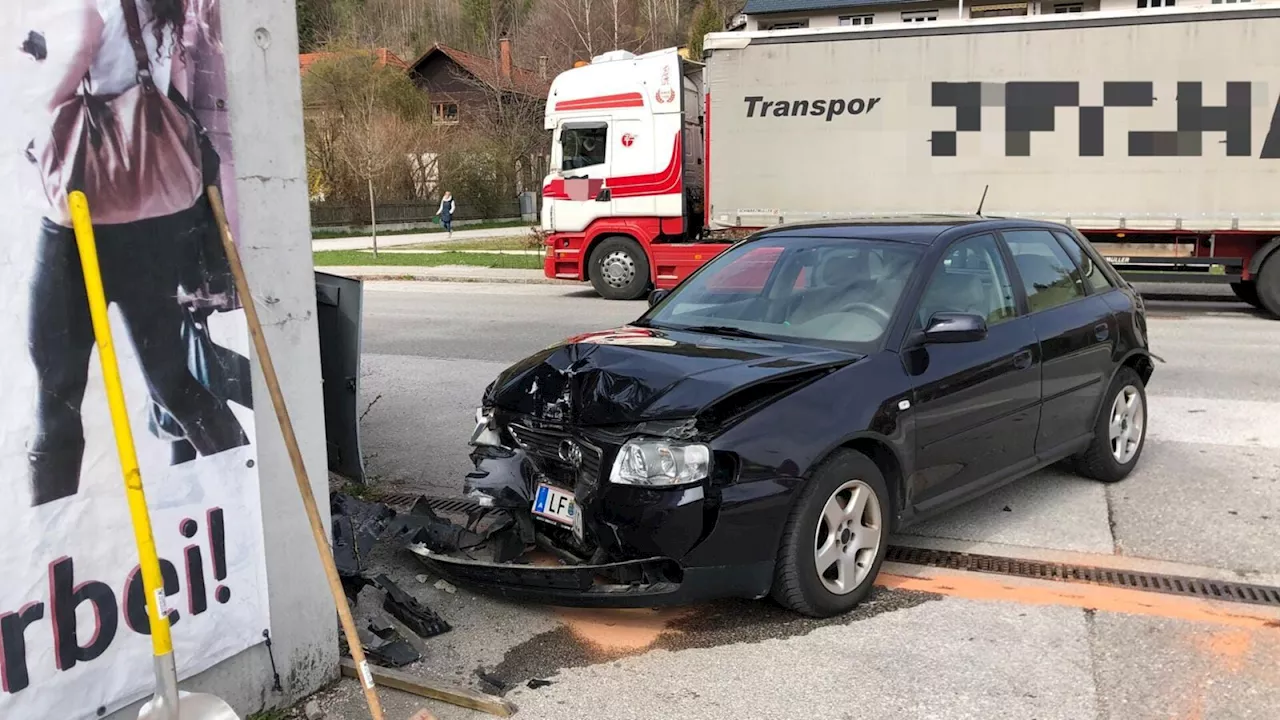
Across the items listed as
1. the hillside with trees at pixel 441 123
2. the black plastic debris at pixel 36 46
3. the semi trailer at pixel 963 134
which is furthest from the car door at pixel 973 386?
the hillside with trees at pixel 441 123

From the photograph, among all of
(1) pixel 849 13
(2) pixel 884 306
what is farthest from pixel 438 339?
(1) pixel 849 13

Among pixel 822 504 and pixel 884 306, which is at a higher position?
pixel 884 306

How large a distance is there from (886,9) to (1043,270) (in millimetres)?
35260

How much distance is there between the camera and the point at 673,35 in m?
51.7

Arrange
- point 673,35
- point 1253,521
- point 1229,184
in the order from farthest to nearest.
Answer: point 673,35
point 1229,184
point 1253,521

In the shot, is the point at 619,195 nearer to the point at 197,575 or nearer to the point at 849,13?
the point at 197,575

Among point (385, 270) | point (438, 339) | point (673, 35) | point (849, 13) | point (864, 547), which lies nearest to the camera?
point (864, 547)

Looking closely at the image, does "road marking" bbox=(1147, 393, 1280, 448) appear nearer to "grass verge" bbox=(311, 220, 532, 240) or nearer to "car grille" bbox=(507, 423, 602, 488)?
"car grille" bbox=(507, 423, 602, 488)

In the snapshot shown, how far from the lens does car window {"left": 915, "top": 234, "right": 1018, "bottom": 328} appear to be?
4540 mm

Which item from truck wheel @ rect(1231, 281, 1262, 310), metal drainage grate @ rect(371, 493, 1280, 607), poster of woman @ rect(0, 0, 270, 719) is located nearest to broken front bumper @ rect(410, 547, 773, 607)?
metal drainage grate @ rect(371, 493, 1280, 607)

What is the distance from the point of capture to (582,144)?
51.4 feet

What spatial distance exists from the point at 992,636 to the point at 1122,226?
11.3m

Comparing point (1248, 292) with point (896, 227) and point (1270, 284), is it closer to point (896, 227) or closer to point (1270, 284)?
point (1270, 284)

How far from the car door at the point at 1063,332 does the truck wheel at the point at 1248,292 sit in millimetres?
9549
